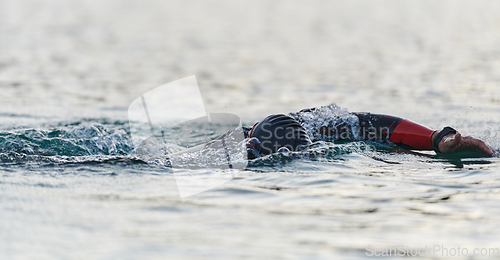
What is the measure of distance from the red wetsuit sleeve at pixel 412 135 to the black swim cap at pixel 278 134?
1.02 meters

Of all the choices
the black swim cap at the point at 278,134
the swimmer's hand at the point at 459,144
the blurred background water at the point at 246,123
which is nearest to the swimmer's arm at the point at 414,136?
the swimmer's hand at the point at 459,144

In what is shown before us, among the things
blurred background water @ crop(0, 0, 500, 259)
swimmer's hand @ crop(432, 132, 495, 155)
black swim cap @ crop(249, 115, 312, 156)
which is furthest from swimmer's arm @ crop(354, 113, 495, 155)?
black swim cap @ crop(249, 115, 312, 156)

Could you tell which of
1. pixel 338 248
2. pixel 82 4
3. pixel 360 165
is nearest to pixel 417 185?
pixel 360 165

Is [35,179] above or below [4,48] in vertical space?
below

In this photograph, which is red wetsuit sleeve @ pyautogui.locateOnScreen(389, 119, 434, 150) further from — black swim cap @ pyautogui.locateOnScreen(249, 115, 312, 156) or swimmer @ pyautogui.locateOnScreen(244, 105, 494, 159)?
black swim cap @ pyautogui.locateOnScreen(249, 115, 312, 156)

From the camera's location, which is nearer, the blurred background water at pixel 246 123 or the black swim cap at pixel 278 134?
the blurred background water at pixel 246 123

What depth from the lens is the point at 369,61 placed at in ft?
46.9

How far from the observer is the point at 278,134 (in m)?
4.67

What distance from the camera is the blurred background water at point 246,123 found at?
10.4ft

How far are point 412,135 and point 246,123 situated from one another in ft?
11.8

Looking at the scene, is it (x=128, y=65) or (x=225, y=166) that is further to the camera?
(x=128, y=65)

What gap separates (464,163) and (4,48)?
14054 mm

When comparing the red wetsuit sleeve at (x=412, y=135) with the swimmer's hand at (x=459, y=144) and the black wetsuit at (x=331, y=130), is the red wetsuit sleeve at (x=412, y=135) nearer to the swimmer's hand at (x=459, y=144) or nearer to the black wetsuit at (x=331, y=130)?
the black wetsuit at (x=331, y=130)

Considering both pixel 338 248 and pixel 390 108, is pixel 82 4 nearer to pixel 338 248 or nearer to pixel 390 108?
pixel 390 108
